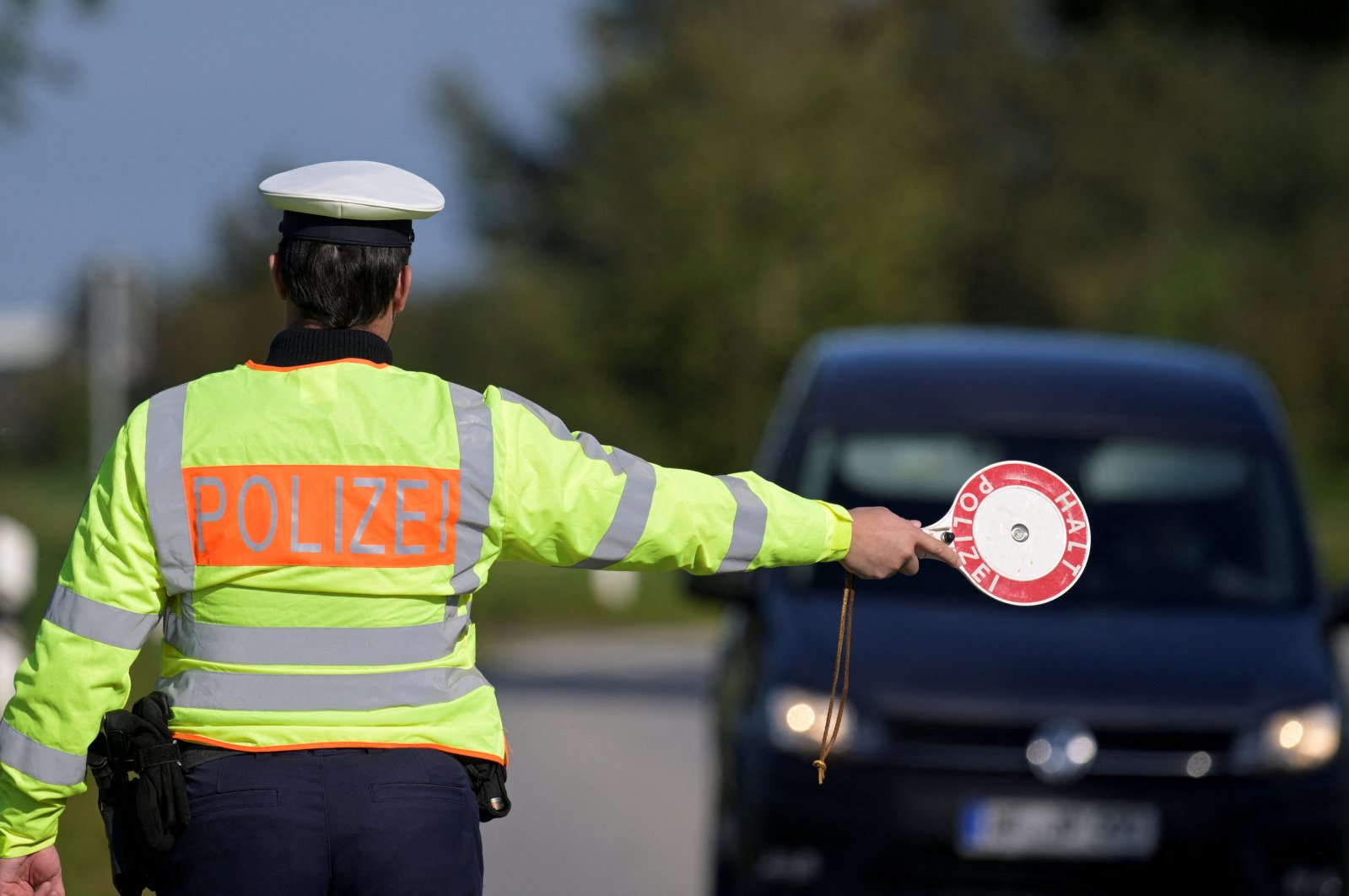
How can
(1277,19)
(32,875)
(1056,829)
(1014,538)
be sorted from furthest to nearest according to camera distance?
(1277,19) → (1056,829) → (1014,538) → (32,875)

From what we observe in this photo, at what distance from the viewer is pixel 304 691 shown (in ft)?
10.4

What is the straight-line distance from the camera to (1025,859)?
252 inches

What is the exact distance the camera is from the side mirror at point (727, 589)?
6.81 metres

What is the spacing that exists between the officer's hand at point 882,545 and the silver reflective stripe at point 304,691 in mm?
634

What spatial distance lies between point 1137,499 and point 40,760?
4.39 meters

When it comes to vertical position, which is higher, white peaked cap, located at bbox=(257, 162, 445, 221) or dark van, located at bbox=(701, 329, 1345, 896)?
white peaked cap, located at bbox=(257, 162, 445, 221)

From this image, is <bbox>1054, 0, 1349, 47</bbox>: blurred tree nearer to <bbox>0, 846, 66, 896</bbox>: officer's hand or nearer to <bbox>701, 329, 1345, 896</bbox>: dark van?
<bbox>701, 329, 1345, 896</bbox>: dark van

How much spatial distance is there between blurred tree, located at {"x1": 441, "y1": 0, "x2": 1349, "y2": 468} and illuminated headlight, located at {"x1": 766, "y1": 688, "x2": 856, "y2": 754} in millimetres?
36451

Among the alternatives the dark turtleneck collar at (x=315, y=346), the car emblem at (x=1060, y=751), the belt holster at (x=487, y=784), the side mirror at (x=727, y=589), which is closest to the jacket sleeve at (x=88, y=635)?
the dark turtleneck collar at (x=315, y=346)

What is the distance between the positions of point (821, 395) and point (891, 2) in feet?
174

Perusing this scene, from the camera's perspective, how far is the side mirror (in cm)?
681

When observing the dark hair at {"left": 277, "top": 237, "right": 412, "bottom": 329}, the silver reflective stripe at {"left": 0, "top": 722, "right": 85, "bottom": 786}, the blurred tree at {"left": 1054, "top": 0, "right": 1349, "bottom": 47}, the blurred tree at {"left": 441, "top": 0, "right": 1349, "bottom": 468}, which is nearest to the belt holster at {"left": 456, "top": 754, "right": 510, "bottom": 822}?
the silver reflective stripe at {"left": 0, "top": 722, "right": 85, "bottom": 786}

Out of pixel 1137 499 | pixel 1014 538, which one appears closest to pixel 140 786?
pixel 1014 538

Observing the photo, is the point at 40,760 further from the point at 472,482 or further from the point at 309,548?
the point at 472,482
